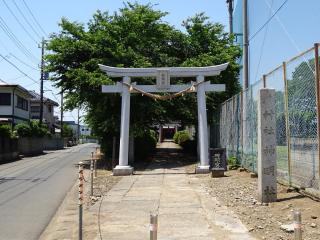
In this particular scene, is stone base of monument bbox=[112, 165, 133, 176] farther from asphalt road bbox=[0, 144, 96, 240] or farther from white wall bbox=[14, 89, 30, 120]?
white wall bbox=[14, 89, 30, 120]

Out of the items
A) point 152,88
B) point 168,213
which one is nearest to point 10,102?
point 152,88

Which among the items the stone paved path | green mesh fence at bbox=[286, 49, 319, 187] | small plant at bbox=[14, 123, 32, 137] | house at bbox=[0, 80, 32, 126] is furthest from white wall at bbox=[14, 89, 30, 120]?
green mesh fence at bbox=[286, 49, 319, 187]

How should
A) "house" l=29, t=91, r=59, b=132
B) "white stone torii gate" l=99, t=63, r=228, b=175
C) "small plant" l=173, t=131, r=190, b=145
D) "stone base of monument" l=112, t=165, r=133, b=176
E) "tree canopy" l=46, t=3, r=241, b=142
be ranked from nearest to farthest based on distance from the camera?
"stone base of monument" l=112, t=165, r=133, b=176, "white stone torii gate" l=99, t=63, r=228, b=175, "tree canopy" l=46, t=3, r=241, b=142, "small plant" l=173, t=131, r=190, b=145, "house" l=29, t=91, r=59, b=132

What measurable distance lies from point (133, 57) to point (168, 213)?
53.3 feet

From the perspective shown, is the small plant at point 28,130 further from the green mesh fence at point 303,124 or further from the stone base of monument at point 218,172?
the green mesh fence at point 303,124

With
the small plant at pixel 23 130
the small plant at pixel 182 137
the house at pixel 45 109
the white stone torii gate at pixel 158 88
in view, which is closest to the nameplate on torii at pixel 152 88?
the white stone torii gate at pixel 158 88

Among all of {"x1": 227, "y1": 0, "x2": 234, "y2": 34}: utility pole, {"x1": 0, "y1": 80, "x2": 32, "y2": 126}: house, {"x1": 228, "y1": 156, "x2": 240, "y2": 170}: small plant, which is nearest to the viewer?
{"x1": 228, "y1": 156, "x2": 240, "y2": 170}: small plant

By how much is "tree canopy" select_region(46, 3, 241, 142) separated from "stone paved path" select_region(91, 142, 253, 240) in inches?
347

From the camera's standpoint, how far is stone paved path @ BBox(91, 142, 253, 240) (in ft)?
28.5

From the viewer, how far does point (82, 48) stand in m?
26.7

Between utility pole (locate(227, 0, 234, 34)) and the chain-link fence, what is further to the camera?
utility pole (locate(227, 0, 234, 34))

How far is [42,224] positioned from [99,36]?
17313 mm

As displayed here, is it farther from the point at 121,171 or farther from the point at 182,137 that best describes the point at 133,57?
the point at 182,137

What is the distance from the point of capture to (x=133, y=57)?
85.3 feet
